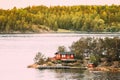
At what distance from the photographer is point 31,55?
1542 centimetres

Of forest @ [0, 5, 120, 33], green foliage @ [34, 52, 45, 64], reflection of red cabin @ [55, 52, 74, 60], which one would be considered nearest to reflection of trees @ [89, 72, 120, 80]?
reflection of red cabin @ [55, 52, 74, 60]

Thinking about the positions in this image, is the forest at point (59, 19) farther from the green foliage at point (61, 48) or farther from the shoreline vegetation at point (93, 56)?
the green foliage at point (61, 48)

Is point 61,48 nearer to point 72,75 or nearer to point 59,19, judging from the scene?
point 59,19

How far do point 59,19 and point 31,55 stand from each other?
0.77 m

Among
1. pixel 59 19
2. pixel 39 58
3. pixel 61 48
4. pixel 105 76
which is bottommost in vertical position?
pixel 105 76

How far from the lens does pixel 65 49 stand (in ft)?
50.4

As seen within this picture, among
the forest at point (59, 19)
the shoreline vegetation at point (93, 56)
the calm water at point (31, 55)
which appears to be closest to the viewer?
the calm water at point (31, 55)

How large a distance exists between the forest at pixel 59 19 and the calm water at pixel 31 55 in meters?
0.13

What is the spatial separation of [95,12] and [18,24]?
1.32 meters

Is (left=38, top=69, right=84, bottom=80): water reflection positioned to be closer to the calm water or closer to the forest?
the calm water

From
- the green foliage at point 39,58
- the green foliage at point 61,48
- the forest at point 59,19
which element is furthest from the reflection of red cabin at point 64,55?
the forest at point 59,19

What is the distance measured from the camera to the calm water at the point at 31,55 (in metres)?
14.7

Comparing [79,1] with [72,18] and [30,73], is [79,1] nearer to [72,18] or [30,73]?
[72,18]

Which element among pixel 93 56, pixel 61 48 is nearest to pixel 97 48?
pixel 93 56
